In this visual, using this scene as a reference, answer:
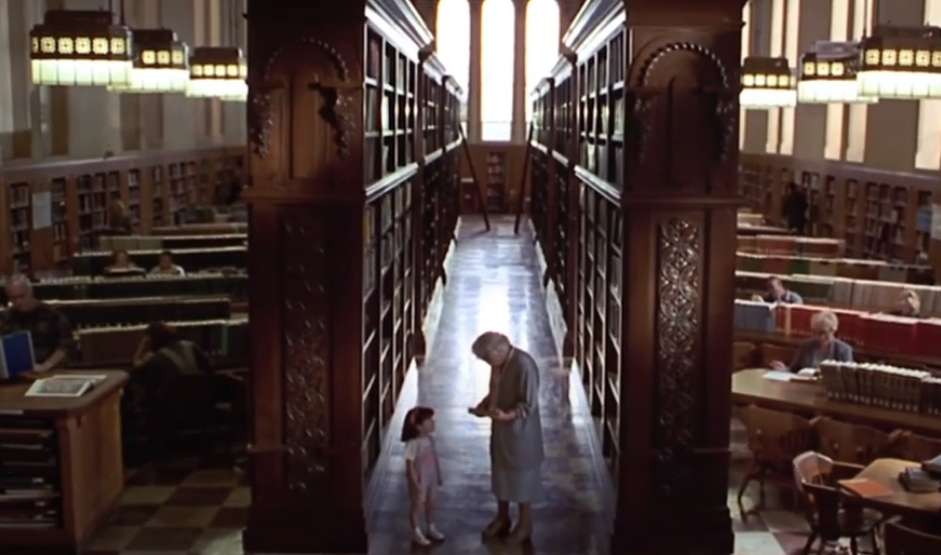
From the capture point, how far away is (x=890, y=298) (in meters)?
11.1

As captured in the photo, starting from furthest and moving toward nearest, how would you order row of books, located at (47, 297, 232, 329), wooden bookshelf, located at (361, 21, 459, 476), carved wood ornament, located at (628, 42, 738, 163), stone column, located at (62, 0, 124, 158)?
stone column, located at (62, 0, 124, 158)
row of books, located at (47, 297, 232, 329)
wooden bookshelf, located at (361, 21, 459, 476)
carved wood ornament, located at (628, 42, 738, 163)

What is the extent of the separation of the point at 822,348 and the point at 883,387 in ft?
3.24

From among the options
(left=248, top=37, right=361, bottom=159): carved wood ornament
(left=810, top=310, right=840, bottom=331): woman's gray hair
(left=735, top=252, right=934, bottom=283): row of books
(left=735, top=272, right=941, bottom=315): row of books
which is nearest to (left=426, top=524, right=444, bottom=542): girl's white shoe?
(left=248, top=37, right=361, bottom=159): carved wood ornament

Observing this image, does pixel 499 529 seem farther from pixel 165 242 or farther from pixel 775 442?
pixel 165 242

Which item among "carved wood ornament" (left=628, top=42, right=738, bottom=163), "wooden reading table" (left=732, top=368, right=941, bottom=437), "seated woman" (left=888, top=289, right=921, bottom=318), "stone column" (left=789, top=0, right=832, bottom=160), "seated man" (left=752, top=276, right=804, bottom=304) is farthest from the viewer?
"stone column" (left=789, top=0, right=832, bottom=160)

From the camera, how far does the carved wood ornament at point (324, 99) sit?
6.57 m

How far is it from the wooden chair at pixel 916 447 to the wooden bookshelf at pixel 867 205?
868cm

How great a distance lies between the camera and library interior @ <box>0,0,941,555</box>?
21.7 ft

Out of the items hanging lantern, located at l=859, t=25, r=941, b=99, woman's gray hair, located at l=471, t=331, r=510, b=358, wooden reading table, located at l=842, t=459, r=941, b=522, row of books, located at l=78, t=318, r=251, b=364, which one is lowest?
wooden reading table, located at l=842, t=459, r=941, b=522

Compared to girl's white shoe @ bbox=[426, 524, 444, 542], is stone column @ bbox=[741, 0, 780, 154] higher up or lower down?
higher up

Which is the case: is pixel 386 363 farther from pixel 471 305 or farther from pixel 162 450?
pixel 471 305

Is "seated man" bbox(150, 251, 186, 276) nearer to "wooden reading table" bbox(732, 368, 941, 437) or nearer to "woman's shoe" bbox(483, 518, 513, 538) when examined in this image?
"woman's shoe" bbox(483, 518, 513, 538)

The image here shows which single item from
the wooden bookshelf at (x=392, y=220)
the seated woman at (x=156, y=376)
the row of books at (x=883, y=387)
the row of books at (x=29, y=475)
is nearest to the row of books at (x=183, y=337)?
the seated woman at (x=156, y=376)

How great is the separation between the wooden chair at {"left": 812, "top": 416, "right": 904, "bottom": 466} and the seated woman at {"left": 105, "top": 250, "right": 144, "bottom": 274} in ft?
26.3
